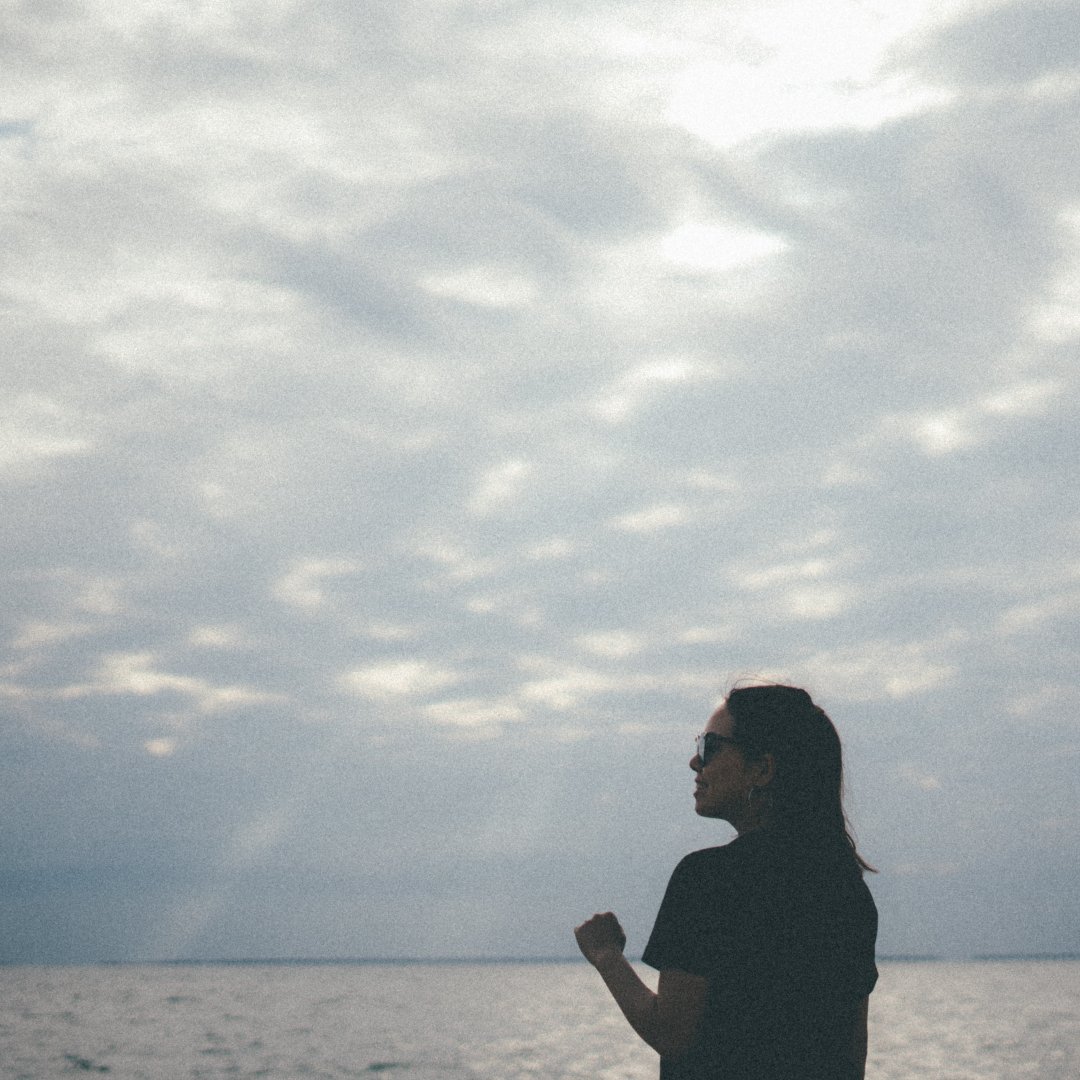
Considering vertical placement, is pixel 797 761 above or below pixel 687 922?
above

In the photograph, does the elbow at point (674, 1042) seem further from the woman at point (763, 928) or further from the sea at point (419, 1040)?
the sea at point (419, 1040)

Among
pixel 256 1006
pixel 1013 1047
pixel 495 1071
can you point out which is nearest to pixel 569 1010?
pixel 256 1006

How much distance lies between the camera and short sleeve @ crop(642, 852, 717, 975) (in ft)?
11.1

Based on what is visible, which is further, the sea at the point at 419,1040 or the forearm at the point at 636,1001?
the sea at the point at 419,1040

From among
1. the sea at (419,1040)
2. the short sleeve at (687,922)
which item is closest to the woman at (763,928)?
the short sleeve at (687,922)

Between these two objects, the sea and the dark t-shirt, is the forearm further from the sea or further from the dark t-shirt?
the sea

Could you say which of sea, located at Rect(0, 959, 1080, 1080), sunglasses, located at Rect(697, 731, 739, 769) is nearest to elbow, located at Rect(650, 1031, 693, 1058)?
sunglasses, located at Rect(697, 731, 739, 769)

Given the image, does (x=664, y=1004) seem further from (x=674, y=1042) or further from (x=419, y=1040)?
(x=419, y=1040)

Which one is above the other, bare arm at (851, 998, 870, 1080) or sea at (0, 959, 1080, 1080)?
bare arm at (851, 998, 870, 1080)

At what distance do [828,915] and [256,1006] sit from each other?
97.7 metres

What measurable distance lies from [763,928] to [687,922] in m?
0.21

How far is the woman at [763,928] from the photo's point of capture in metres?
3.40

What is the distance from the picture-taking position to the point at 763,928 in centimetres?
344

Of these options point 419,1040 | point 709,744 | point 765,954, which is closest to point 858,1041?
point 765,954
